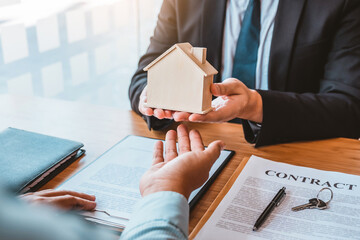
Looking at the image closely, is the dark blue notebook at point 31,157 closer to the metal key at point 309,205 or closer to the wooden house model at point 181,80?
the wooden house model at point 181,80

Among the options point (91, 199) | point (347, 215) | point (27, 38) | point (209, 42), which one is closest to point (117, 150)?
point (91, 199)

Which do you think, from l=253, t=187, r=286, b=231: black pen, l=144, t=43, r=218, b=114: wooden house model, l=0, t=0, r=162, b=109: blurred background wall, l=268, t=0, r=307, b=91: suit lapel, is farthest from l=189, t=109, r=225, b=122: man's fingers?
l=0, t=0, r=162, b=109: blurred background wall

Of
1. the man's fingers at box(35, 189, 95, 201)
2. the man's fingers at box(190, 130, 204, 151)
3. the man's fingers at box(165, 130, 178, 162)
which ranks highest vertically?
the man's fingers at box(190, 130, 204, 151)

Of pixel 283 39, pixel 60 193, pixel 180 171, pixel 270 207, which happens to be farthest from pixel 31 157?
pixel 283 39

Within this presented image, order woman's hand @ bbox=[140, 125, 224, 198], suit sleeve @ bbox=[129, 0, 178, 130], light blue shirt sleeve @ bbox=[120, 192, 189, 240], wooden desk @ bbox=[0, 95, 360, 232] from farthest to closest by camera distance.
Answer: suit sleeve @ bbox=[129, 0, 178, 130] → wooden desk @ bbox=[0, 95, 360, 232] → woman's hand @ bbox=[140, 125, 224, 198] → light blue shirt sleeve @ bbox=[120, 192, 189, 240]

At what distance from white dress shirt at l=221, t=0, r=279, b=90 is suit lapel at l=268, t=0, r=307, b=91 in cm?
4

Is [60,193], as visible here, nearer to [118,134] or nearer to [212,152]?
[212,152]

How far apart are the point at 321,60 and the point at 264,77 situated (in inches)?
9.2

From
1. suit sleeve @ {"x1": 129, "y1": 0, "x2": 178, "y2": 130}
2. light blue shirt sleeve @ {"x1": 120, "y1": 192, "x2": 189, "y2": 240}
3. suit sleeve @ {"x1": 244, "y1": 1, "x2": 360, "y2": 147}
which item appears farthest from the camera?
suit sleeve @ {"x1": 129, "y1": 0, "x2": 178, "y2": 130}

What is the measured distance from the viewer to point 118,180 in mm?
883

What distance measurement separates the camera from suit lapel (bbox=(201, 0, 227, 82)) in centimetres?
151

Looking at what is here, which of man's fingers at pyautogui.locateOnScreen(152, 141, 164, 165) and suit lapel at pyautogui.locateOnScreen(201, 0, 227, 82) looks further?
suit lapel at pyautogui.locateOnScreen(201, 0, 227, 82)

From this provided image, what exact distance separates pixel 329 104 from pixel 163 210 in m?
0.89

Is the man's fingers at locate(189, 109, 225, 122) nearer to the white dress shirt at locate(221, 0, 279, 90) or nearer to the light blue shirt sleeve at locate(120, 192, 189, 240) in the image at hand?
the light blue shirt sleeve at locate(120, 192, 189, 240)
